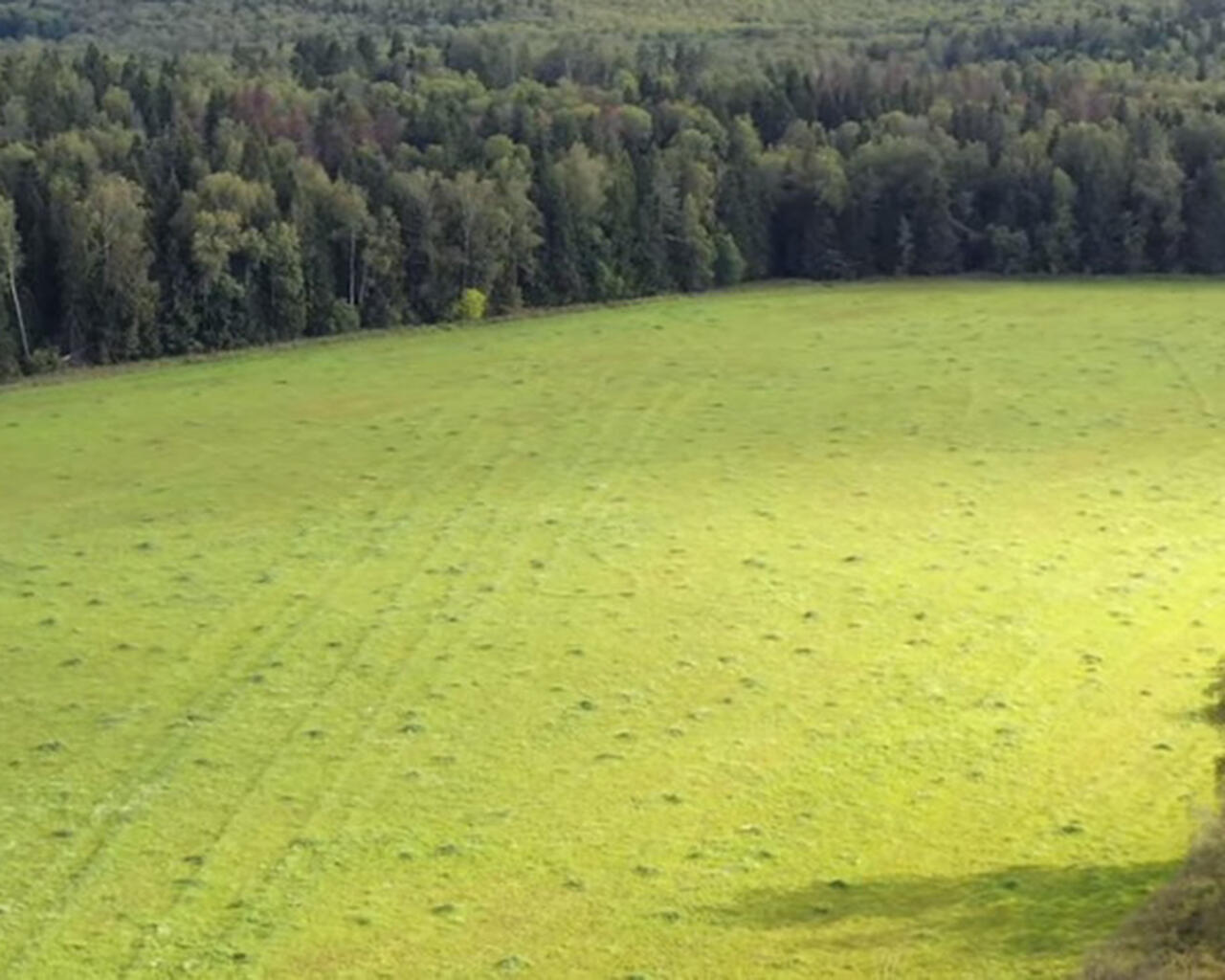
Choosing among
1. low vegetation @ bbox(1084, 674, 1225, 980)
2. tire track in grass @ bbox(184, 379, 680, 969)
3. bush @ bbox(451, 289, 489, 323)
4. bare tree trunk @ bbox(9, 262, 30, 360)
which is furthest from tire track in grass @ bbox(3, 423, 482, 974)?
bush @ bbox(451, 289, 489, 323)

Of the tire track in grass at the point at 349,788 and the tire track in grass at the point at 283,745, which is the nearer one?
the tire track in grass at the point at 283,745

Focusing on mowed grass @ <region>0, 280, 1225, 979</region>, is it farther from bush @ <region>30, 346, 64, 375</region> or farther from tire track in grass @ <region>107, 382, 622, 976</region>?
bush @ <region>30, 346, 64, 375</region>

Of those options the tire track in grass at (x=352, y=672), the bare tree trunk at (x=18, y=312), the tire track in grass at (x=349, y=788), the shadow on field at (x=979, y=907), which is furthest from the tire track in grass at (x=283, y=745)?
the bare tree trunk at (x=18, y=312)

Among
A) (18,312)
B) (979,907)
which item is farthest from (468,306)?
(979,907)

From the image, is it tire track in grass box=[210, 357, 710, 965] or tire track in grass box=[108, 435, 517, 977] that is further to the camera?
tire track in grass box=[210, 357, 710, 965]

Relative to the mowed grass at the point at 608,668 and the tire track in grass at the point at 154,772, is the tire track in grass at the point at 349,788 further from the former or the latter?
the tire track in grass at the point at 154,772

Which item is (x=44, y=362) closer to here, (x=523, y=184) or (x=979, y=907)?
(x=523, y=184)
